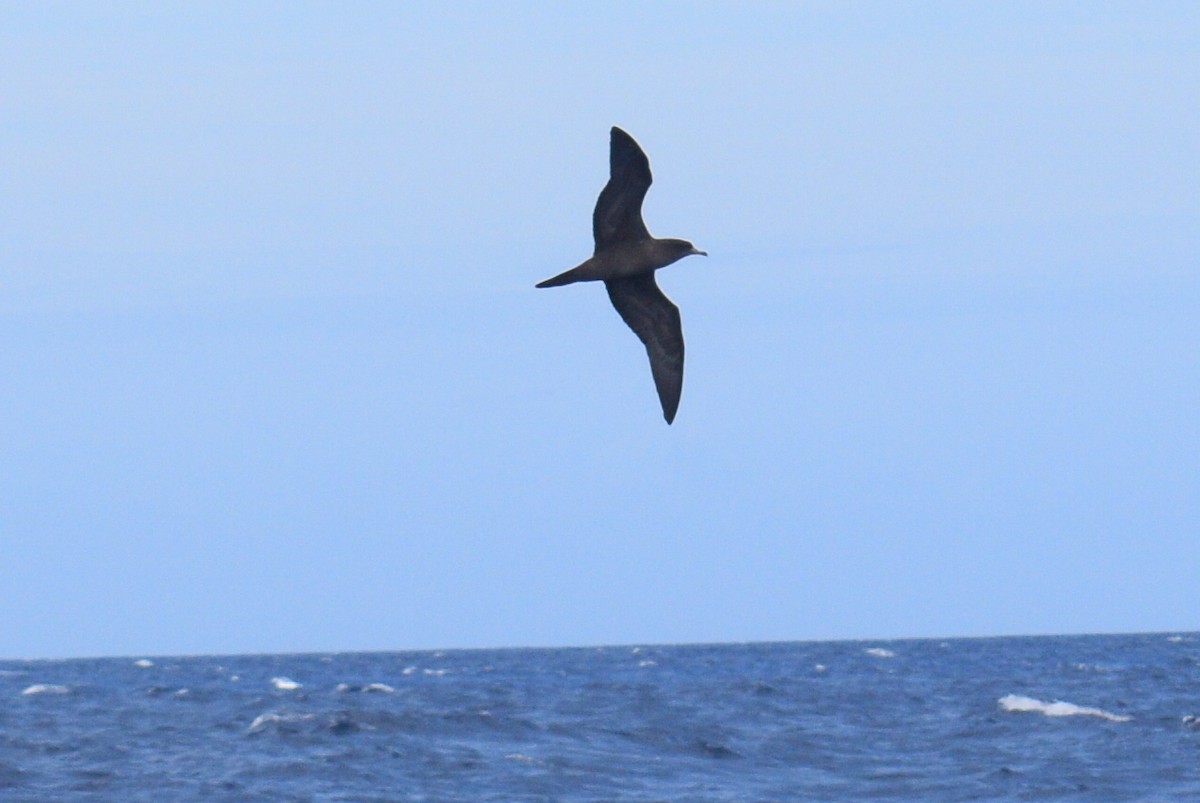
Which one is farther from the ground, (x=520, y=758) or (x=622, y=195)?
(x=622, y=195)

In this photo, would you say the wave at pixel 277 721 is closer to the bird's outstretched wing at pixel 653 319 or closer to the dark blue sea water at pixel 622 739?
the dark blue sea water at pixel 622 739

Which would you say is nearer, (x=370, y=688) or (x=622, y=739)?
(x=622, y=739)

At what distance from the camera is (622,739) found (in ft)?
130

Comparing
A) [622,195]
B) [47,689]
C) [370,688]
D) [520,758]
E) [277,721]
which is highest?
[622,195]

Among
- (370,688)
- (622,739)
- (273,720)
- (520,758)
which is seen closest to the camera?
(520,758)

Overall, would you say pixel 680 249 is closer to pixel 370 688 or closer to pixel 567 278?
pixel 567 278

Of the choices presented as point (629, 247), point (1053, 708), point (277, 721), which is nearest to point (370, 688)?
point (277, 721)

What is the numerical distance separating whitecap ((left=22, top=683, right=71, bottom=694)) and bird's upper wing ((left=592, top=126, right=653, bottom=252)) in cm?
5488


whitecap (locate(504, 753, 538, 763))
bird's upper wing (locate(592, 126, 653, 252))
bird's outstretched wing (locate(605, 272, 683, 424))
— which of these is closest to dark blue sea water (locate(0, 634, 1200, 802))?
whitecap (locate(504, 753, 538, 763))

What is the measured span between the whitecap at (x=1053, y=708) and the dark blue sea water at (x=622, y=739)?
→ 0.46ft

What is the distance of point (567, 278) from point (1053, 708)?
3687 cm

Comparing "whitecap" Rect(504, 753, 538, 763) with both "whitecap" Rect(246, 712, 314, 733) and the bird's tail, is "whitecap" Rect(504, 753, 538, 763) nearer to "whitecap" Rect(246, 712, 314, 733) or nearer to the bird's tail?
"whitecap" Rect(246, 712, 314, 733)

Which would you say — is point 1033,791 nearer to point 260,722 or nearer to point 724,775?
point 724,775

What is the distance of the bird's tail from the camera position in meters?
12.4
